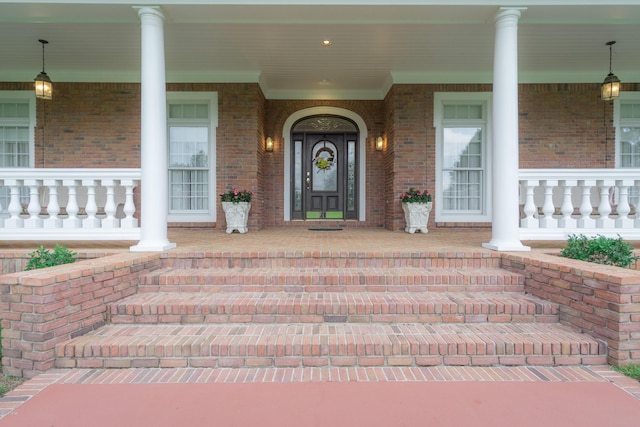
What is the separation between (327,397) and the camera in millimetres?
2090

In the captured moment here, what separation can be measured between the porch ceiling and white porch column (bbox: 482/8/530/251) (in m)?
0.33

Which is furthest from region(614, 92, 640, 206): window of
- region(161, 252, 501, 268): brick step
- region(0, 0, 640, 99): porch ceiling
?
region(161, 252, 501, 268): brick step

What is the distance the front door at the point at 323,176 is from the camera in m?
8.70

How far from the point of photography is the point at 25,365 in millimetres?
2434

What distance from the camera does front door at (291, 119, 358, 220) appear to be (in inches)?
342

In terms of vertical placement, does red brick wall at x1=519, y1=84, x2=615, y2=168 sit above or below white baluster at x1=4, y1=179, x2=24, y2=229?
above

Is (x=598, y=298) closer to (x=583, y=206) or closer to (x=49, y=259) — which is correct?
(x=583, y=206)

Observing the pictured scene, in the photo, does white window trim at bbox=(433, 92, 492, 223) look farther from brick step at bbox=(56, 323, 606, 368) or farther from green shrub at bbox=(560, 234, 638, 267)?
brick step at bbox=(56, 323, 606, 368)

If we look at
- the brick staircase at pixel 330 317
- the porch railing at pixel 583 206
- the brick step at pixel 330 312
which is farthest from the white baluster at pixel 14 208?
the porch railing at pixel 583 206

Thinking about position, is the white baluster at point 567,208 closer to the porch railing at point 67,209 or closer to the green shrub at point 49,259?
the porch railing at point 67,209

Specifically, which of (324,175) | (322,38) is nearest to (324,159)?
(324,175)

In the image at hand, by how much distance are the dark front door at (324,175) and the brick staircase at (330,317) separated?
16.0ft

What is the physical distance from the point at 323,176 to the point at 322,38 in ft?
12.1

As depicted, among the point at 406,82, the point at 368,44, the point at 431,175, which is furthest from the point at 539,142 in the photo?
the point at 368,44
